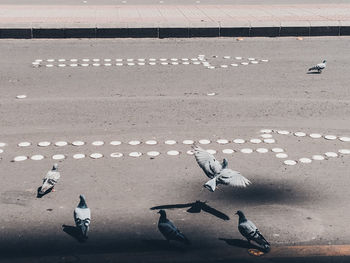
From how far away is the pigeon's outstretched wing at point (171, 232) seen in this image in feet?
16.9

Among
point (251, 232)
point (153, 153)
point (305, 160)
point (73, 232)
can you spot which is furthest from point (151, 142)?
point (251, 232)

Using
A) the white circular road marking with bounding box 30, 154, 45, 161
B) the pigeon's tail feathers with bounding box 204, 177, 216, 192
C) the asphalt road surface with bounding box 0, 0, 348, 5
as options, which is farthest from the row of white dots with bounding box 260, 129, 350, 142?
the asphalt road surface with bounding box 0, 0, 348, 5

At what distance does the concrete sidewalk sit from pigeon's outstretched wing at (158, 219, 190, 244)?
885 centimetres

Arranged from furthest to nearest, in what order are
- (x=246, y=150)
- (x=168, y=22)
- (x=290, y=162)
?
(x=168, y=22) < (x=246, y=150) < (x=290, y=162)

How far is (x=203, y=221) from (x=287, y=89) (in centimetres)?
470

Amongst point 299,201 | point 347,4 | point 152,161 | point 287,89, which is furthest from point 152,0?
point 299,201

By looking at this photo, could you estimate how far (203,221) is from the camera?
5.73 meters

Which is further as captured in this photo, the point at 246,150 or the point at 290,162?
the point at 246,150

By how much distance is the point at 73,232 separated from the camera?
554 centimetres

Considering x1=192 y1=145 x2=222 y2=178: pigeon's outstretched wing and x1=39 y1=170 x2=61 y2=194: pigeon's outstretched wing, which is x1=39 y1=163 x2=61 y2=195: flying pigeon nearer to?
x1=39 y1=170 x2=61 y2=194: pigeon's outstretched wing

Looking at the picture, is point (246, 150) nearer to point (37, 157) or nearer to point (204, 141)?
point (204, 141)

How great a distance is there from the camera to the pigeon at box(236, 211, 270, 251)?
5.13 metres

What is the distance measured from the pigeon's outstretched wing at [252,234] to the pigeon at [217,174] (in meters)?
0.57

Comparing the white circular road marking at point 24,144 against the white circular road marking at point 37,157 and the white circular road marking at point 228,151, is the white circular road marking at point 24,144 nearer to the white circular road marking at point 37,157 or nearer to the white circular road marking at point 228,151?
the white circular road marking at point 37,157
